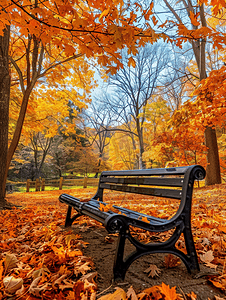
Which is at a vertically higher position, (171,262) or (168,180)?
(168,180)

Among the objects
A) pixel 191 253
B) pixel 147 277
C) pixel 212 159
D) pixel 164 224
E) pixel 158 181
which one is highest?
pixel 212 159

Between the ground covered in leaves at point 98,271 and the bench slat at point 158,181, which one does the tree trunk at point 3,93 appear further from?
the bench slat at point 158,181

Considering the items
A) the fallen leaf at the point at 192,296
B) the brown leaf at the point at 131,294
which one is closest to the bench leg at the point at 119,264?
the brown leaf at the point at 131,294

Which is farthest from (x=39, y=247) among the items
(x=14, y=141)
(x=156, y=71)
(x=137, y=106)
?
(x=156, y=71)

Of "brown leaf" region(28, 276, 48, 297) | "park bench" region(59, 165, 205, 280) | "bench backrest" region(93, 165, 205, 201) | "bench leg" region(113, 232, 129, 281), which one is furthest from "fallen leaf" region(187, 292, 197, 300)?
"brown leaf" region(28, 276, 48, 297)

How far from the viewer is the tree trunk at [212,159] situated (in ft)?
25.0

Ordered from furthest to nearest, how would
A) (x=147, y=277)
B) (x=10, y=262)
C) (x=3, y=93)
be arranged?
(x=3, y=93), (x=10, y=262), (x=147, y=277)

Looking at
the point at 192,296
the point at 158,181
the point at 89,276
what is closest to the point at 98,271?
the point at 89,276

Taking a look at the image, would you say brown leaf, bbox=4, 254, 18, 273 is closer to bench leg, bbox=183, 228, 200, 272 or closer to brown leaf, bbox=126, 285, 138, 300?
brown leaf, bbox=126, 285, 138, 300

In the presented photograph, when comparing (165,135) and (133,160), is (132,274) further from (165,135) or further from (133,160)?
(133,160)

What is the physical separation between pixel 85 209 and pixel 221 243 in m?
1.36

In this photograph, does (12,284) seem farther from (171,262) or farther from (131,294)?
(171,262)

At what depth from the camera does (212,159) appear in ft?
25.0

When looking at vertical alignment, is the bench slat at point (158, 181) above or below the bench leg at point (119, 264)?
above
